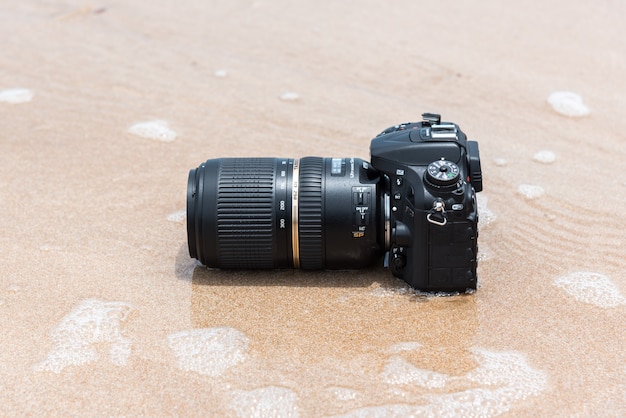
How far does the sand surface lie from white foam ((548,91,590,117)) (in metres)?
0.01

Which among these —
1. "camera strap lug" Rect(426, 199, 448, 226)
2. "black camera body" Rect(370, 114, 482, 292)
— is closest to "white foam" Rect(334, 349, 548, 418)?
"black camera body" Rect(370, 114, 482, 292)

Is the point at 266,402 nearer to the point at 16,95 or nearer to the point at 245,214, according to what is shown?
the point at 245,214

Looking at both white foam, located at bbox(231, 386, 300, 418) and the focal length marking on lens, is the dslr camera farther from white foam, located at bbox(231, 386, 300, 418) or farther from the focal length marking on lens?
white foam, located at bbox(231, 386, 300, 418)

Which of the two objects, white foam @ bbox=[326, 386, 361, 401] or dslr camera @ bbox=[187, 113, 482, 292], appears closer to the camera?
white foam @ bbox=[326, 386, 361, 401]

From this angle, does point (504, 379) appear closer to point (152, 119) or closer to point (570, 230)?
point (570, 230)

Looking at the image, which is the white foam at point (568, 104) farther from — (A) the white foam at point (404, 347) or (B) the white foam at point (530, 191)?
(A) the white foam at point (404, 347)

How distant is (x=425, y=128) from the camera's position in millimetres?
3461

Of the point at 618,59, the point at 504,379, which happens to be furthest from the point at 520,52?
the point at 504,379

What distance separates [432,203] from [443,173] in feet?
0.43

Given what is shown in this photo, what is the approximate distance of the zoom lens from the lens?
3465 millimetres

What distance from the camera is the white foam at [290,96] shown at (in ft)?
18.0

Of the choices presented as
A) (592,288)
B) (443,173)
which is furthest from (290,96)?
(592,288)

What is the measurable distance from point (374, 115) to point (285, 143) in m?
0.70

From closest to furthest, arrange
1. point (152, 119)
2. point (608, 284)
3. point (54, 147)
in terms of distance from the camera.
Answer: point (608, 284), point (54, 147), point (152, 119)
